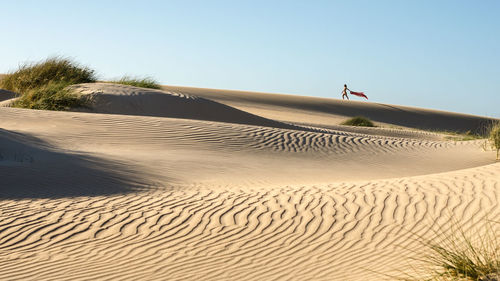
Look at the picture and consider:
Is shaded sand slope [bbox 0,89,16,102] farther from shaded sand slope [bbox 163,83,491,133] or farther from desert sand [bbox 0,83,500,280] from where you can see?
shaded sand slope [bbox 163,83,491,133]

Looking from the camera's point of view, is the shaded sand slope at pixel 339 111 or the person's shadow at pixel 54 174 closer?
the person's shadow at pixel 54 174

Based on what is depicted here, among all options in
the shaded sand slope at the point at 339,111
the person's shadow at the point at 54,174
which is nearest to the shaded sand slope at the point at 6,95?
the person's shadow at the point at 54,174

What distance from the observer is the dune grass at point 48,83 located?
795 inches

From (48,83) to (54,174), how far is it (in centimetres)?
1351

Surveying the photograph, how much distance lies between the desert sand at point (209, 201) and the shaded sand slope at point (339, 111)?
68.9 ft

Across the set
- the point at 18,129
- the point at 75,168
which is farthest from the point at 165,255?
the point at 18,129

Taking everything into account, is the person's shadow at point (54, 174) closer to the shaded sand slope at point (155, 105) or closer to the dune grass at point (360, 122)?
the shaded sand slope at point (155, 105)

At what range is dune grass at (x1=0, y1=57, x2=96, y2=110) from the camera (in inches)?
795

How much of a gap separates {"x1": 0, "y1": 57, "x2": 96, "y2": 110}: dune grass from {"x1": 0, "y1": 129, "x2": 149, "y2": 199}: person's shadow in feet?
24.0

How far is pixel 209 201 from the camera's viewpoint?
8.66 meters

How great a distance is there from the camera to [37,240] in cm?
672

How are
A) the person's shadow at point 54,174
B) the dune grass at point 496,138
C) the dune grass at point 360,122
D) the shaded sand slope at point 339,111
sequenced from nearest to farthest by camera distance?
1. the person's shadow at point 54,174
2. the dune grass at point 496,138
3. the dune grass at point 360,122
4. the shaded sand slope at point 339,111

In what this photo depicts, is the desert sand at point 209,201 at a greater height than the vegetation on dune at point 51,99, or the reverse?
the vegetation on dune at point 51,99

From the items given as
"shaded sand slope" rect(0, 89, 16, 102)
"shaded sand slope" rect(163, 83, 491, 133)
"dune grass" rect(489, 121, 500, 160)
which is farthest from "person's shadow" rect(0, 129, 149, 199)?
"shaded sand slope" rect(163, 83, 491, 133)
